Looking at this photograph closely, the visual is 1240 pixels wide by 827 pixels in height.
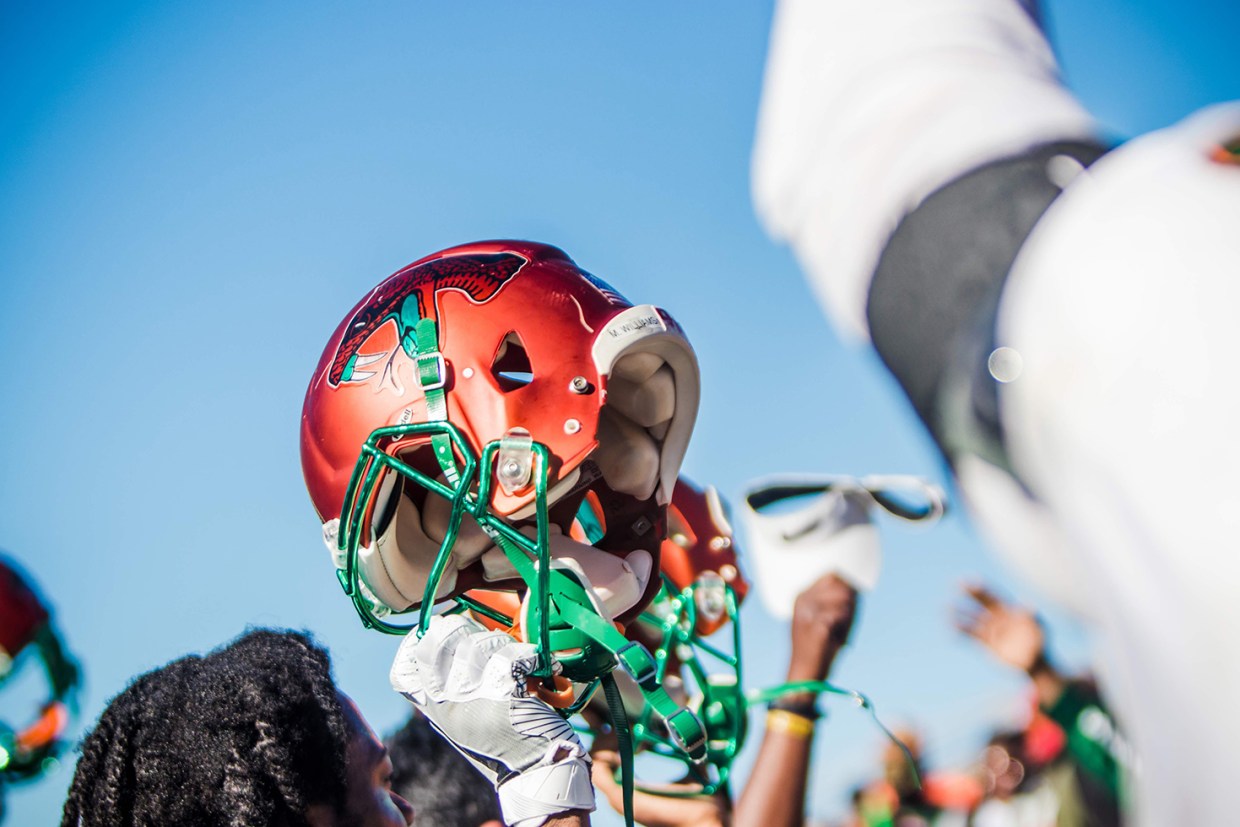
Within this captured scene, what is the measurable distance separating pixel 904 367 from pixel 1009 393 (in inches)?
5.2

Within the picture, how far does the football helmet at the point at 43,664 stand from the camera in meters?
4.58

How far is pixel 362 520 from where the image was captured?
210 centimetres

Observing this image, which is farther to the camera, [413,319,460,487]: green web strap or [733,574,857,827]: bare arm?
[733,574,857,827]: bare arm

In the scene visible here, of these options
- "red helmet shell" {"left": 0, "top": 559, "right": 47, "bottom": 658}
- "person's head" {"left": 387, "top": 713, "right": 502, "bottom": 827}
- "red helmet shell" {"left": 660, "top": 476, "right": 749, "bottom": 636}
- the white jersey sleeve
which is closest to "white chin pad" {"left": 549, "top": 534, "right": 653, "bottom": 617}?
"red helmet shell" {"left": 660, "top": 476, "right": 749, "bottom": 636}

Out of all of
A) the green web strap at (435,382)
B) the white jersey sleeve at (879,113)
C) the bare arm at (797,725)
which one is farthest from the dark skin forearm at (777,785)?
the white jersey sleeve at (879,113)

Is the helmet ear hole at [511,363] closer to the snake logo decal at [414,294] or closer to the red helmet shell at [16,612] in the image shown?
the snake logo decal at [414,294]

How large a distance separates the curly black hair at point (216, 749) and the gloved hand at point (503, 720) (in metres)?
0.47

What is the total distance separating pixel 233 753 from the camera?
219cm

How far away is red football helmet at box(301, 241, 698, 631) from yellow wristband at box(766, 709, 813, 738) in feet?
1.63

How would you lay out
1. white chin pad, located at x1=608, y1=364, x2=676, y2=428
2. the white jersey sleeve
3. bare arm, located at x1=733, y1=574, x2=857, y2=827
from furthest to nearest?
1. bare arm, located at x1=733, y1=574, x2=857, y2=827
2. white chin pad, located at x1=608, y1=364, x2=676, y2=428
3. the white jersey sleeve

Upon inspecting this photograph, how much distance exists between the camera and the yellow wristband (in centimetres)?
262

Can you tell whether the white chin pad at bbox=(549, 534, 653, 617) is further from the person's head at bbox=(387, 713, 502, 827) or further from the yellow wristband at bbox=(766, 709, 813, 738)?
the person's head at bbox=(387, 713, 502, 827)

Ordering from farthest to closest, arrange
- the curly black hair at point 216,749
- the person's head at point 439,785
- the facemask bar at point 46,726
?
the facemask bar at point 46,726, the person's head at point 439,785, the curly black hair at point 216,749

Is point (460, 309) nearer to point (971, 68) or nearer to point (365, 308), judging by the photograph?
point (365, 308)
